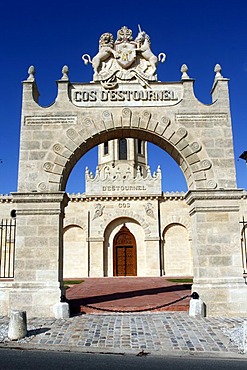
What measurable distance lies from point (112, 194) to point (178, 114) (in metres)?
14.7

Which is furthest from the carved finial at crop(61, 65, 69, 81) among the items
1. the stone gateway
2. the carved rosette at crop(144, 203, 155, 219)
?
the carved rosette at crop(144, 203, 155, 219)

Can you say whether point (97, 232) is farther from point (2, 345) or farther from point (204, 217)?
point (2, 345)

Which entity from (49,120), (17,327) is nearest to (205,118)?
(49,120)

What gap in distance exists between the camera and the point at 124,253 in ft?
79.8

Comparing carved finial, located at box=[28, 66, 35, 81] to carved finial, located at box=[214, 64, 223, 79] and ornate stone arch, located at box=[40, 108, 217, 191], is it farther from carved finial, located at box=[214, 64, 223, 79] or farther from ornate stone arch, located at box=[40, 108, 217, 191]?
carved finial, located at box=[214, 64, 223, 79]

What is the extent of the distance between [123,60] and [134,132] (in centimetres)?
217

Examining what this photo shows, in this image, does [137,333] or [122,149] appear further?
[122,149]

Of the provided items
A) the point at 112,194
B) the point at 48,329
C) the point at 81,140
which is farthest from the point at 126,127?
the point at 112,194

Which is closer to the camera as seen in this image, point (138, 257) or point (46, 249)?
point (46, 249)

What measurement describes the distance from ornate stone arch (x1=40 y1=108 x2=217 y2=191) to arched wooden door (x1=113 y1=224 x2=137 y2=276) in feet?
48.5

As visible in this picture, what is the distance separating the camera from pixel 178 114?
10.0 metres

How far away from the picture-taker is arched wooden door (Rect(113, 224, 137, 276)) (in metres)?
24.2

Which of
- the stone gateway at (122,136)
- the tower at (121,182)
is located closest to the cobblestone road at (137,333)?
the stone gateway at (122,136)

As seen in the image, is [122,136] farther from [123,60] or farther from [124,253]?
[124,253]
